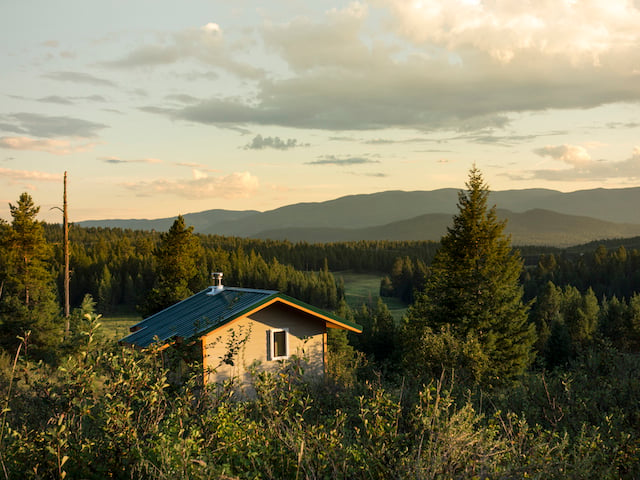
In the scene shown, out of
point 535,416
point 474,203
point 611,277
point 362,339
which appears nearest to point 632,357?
point 535,416

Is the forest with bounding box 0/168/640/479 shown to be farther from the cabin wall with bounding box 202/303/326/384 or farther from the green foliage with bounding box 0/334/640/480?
the cabin wall with bounding box 202/303/326/384

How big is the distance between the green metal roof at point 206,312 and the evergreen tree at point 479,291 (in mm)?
11601

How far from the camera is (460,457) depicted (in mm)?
4500

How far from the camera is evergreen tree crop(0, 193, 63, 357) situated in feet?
139

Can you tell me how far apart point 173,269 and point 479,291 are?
2362 cm

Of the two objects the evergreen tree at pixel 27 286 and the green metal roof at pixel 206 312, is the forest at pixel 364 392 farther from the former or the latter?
the green metal roof at pixel 206 312

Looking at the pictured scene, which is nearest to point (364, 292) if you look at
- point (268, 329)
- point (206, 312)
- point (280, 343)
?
point (206, 312)

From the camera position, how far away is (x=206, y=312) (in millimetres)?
22156

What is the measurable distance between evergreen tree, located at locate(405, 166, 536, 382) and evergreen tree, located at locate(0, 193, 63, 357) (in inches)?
1140

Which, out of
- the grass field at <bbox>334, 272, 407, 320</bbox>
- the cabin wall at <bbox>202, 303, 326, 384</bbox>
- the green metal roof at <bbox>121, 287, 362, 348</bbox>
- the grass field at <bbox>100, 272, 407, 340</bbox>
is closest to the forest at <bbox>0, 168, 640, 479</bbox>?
the cabin wall at <bbox>202, 303, 326, 384</bbox>

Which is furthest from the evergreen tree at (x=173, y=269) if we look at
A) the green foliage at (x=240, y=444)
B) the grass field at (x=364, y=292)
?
the grass field at (x=364, y=292)

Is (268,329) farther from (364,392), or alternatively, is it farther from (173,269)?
(173,269)

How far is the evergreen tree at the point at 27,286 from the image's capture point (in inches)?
1666

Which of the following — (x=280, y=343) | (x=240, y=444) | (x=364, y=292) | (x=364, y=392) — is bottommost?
(x=364, y=292)
